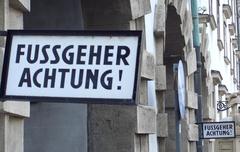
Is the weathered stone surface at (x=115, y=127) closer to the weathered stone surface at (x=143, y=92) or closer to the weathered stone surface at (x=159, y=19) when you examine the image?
the weathered stone surface at (x=143, y=92)

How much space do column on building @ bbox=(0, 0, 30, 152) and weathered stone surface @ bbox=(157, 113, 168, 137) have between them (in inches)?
210

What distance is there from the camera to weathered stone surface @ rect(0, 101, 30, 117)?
15.5 feet

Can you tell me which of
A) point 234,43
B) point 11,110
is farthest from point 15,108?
point 234,43

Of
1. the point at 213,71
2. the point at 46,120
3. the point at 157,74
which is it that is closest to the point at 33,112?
the point at 46,120

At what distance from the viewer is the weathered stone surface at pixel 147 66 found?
857 centimetres

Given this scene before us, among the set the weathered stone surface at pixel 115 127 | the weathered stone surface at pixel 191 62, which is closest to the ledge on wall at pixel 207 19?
the weathered stone surface at pixel 191 62

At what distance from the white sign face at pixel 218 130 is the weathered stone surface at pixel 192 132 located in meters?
0.37

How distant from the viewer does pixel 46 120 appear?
363 inches

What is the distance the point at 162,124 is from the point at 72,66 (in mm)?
6996

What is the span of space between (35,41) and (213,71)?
19.8 metres

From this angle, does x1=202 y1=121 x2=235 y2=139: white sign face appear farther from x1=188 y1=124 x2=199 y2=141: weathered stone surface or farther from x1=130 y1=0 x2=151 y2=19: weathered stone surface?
x1=130 y1=0 x2=151 y2=19: weathered stone surface

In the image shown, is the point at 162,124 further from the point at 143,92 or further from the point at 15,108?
the point at 15,108

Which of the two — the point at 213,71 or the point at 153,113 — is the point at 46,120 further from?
the point at 213,71

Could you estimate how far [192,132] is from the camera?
598 inches
